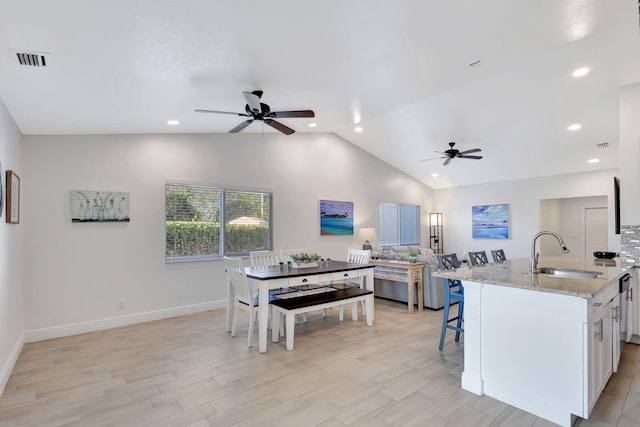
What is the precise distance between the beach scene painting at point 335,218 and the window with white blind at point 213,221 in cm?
132

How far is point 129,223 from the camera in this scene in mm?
4824

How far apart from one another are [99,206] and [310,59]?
3.50m

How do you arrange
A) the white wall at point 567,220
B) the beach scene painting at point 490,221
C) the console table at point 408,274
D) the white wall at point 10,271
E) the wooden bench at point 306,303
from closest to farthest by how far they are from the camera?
1. the white wall at point 10,271
2. the wooden bench at point 306,303
3. the console table at point 408,274
4. the white wall at point 567,220
5. the beach scene painting at point 490,221

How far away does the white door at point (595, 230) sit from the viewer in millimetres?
8273

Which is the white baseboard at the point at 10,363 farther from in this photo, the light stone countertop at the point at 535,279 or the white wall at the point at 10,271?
the light stone countertop at the point at 535,279

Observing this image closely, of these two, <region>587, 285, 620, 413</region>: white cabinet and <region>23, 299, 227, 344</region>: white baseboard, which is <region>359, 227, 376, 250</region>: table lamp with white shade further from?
<region>587, 285, 620, 413</region>: white cabinet

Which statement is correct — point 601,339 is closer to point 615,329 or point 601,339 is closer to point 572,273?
point 615,329

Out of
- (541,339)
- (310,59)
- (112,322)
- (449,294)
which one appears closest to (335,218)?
(449,294)

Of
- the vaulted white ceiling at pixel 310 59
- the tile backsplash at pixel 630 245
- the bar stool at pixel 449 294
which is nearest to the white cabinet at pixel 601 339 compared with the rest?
the bar stool at pixel 449 294

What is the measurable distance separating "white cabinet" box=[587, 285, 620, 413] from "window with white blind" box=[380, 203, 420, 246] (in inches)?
227

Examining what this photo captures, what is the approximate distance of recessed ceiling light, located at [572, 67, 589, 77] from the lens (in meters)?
4.37

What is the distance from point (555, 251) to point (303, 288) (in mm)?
8120

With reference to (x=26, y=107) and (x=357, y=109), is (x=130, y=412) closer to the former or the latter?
(x=26, y=107)

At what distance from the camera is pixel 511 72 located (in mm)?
4656
